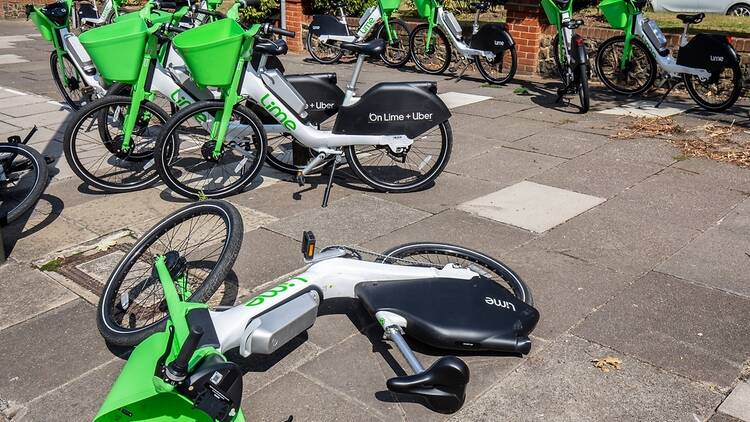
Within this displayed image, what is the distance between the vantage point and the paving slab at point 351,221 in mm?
4828

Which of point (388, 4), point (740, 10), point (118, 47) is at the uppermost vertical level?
point (118, 47)

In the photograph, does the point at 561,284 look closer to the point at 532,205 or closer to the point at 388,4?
the point at 532,205

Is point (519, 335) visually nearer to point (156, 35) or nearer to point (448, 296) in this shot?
point (448, 296)

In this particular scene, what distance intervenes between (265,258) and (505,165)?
2697mm

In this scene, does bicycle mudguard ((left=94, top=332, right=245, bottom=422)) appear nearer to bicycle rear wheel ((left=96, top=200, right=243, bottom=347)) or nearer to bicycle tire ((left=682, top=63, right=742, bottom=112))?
bicycle rear wheel ((left=96, top=200, right=243, bottom=347))

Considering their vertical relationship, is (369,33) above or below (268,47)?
below

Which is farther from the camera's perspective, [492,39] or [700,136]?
A: [492,39]

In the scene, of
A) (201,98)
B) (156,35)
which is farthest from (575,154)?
(156,35)

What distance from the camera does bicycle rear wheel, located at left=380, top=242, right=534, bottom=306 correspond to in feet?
12.2

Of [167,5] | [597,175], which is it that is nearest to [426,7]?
[167,5]

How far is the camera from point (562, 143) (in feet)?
23.0

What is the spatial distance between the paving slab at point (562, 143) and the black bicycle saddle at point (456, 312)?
3.45 meters

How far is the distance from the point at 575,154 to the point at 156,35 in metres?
3.76

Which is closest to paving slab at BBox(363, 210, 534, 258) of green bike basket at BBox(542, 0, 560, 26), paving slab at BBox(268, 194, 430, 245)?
paving slab at BBox(268, 194, 430, 245)
